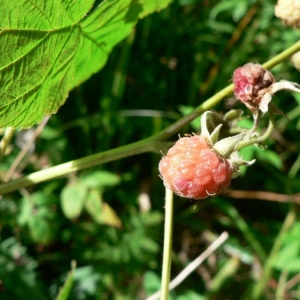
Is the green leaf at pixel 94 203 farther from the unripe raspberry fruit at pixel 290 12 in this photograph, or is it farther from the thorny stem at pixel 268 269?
the unripe raspberry fruit at pixel 290 12

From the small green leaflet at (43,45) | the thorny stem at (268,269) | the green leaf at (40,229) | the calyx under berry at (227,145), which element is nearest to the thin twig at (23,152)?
the green leaf at (40,229)

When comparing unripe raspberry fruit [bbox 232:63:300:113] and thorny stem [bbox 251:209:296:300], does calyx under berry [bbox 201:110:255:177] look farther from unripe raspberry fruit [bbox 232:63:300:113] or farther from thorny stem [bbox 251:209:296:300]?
thorny stem [bbox 251:209:296:300]

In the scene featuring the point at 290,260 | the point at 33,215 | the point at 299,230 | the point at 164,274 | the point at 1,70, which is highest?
the point at 1,70

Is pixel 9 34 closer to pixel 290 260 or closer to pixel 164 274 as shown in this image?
pixel 164 274

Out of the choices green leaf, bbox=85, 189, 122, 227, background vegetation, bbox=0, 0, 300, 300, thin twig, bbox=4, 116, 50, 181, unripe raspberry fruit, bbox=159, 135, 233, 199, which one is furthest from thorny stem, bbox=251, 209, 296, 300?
unripe raspberry fruit, bbox=159, 135, 233, 199

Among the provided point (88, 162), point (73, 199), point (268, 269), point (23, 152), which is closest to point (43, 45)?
point (88, 162)

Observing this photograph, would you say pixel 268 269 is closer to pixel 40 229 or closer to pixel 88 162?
pixel 40 229

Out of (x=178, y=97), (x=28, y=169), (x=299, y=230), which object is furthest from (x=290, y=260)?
(x=28, y=169)
